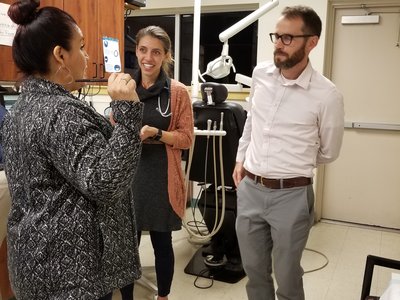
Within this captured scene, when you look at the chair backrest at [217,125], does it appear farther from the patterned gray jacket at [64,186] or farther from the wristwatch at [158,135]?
the patterned gray jacket at [64,186]

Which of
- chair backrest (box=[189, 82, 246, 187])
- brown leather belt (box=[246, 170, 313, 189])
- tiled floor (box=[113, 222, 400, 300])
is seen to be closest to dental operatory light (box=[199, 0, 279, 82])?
chair backrest (box=[189, 82, 246, 187])

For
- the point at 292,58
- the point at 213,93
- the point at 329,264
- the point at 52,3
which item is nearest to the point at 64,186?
the point at 292,58

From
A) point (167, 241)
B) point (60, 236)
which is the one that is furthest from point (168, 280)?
point (60, 236)

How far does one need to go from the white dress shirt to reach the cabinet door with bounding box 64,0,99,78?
1121 mm

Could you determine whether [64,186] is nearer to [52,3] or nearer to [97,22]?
[52,3]

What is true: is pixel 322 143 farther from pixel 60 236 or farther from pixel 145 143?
pixel 60 236

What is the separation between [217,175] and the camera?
8.55 ft

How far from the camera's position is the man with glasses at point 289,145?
162cm

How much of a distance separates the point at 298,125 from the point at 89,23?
4.53 feet

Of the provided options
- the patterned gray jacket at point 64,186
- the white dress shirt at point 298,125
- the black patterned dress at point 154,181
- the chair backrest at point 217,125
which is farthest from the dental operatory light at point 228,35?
the patterned gray jacket at point 64,186

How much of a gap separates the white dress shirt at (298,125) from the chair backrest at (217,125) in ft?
2.47

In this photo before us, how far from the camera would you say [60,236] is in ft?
3.20

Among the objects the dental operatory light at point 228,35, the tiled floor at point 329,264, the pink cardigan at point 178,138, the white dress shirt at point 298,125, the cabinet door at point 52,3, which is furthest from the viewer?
the dental operatory light at point 228,35

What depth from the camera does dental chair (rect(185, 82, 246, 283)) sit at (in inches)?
98.7
